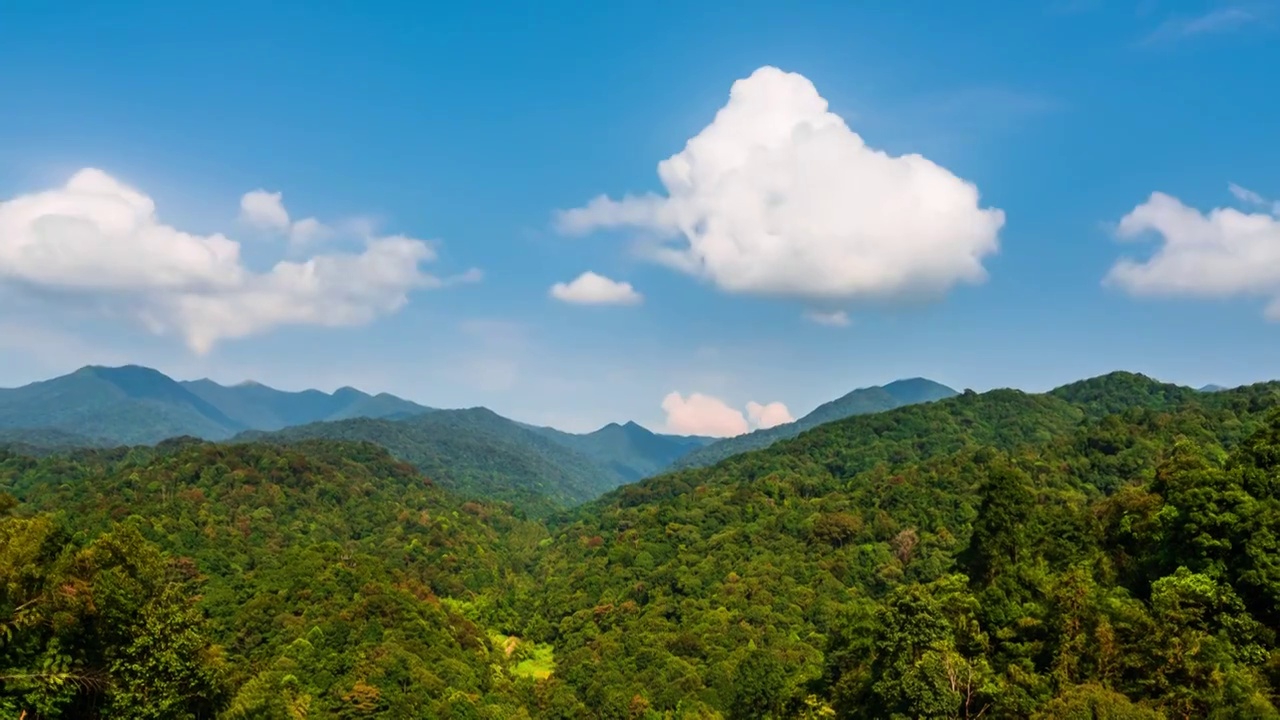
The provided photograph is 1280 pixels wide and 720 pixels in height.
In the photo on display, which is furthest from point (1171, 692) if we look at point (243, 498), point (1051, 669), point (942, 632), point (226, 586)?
point (243, 498)

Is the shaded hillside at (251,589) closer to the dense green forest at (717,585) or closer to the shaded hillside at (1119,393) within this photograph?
the dense green forest at (717,585)

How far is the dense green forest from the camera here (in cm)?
1917

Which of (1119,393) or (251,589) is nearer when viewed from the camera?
(251,589)

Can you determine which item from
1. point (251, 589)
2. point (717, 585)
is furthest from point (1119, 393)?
point (251, 589)

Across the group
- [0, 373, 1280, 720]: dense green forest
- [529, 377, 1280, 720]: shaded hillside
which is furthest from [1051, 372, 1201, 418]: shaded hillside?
[529, 377, 1280, 720]: shaded hillside

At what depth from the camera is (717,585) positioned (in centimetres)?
6844

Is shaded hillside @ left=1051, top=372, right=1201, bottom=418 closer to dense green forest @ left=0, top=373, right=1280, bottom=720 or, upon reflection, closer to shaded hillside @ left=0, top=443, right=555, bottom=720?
dense green forest @ left=0, top=373, right=1280, bottom=720

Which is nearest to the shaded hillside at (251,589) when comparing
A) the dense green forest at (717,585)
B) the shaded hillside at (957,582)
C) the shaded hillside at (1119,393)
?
the dense green forest at (717,585)

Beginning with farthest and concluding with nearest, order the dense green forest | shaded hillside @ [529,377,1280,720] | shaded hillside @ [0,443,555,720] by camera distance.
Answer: shaded hillside @ [529,377,1280,720] → the dense green forest → shaded hillside @ [0,443,555,720]

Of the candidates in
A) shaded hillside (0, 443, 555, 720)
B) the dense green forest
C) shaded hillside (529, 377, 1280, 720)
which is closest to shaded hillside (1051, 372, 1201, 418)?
the dense green forest

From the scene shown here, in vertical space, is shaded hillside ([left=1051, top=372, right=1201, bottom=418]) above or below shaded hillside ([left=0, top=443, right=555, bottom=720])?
above

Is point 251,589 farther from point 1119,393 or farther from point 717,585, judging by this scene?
point 1119,393

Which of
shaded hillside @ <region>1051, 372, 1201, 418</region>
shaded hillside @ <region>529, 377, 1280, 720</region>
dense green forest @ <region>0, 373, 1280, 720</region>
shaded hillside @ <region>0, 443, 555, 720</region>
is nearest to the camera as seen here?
shaded hillside @ <region>0, 443, 555, 720</region>

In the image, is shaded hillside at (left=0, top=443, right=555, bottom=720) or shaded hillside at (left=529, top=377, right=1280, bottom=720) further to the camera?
shaded hillside at (left=529, top=377, right=1280, bottom=720)
